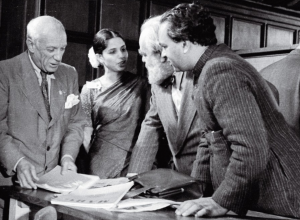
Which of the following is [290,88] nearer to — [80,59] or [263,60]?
[263,60]

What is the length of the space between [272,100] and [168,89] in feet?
3.51

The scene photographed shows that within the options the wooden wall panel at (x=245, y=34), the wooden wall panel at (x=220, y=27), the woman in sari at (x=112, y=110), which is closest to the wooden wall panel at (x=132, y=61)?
the woman in sari at (x=112, y=110)

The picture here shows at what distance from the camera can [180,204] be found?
4.64 ft

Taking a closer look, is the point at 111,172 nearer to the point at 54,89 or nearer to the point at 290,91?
the point at 54,89

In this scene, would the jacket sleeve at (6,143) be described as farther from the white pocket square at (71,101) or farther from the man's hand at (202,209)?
the man's hand at (202,209)

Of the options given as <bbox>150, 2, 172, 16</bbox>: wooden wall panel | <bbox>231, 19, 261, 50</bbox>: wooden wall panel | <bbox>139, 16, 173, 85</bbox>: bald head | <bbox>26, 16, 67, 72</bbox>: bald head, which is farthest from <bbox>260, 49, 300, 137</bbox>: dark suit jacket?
<bbox>231, 19, 261, 50</bbox>: wooden wall panel

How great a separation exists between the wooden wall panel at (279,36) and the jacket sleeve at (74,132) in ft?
14.7

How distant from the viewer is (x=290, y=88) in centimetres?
222

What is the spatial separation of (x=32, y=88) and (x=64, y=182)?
625mm

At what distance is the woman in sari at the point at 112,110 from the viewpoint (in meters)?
3.31

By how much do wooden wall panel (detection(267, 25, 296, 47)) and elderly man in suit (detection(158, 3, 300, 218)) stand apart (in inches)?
202

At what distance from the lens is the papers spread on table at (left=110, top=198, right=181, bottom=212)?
1384 millimetres

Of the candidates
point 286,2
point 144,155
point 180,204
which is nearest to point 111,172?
point 144,155

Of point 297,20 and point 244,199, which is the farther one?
point 297,20
